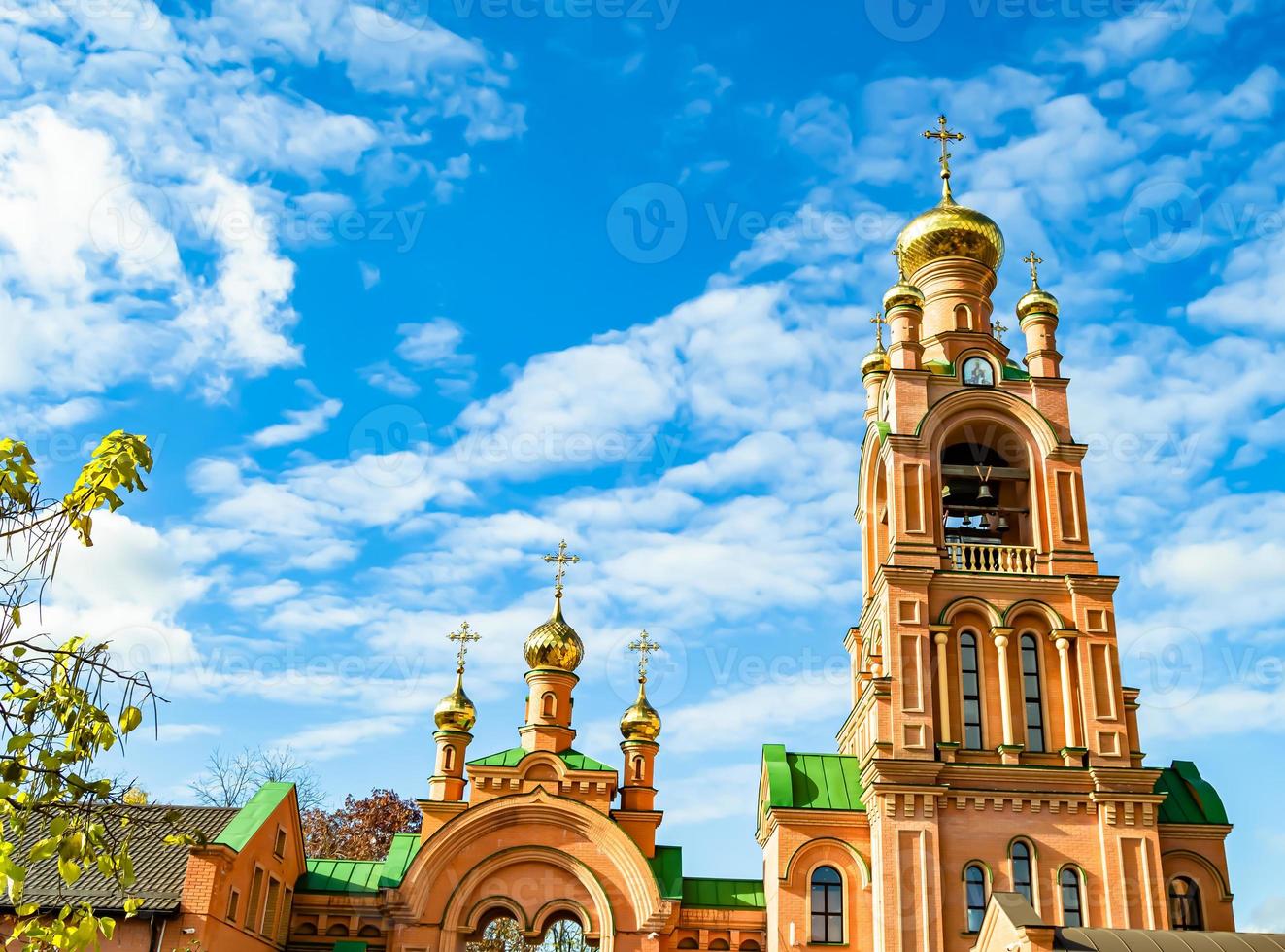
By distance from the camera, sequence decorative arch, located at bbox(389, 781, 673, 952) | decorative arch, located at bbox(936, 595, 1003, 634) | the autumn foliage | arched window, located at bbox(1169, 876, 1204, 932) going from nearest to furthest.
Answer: arched window, located at bbox(1169, 876, 1204, 932) < decorative arch, located at bbox(936, 595, 1003, 634) < decorative arch, located at bbox(389, 781, 673, 952) < the autumn foliage

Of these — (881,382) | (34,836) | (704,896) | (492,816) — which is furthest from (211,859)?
(881,382)

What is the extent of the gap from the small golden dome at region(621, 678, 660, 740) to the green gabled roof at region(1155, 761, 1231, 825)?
10533 millimetres

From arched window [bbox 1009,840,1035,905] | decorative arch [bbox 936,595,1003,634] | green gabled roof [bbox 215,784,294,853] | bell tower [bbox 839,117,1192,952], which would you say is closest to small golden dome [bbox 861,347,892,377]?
bell tower [bbox 839,117,1192,952]

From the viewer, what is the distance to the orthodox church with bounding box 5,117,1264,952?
21.7m

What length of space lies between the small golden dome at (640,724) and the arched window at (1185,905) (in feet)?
36.0

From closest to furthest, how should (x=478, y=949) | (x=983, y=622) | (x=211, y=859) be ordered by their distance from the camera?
(x=211, y=859) → (x=983, y=622) → (x=478, y=949)

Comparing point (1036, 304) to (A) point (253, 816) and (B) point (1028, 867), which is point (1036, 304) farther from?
(A) point (253, 816)

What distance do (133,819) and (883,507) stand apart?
23.8 meters

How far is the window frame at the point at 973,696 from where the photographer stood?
2302cm

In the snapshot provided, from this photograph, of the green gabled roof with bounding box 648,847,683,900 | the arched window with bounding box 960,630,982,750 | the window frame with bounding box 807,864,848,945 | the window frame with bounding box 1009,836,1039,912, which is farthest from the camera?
the green gabled roof with bounding box 648,847,683,900

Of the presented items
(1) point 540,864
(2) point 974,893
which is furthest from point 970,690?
(1) point 540,864

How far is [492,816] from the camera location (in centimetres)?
2473

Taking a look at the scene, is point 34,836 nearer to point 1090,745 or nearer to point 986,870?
point 986,870

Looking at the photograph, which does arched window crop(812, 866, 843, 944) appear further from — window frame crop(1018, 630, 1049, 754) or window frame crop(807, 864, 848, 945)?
window frame crop(1018, 630, 1049, 754)
